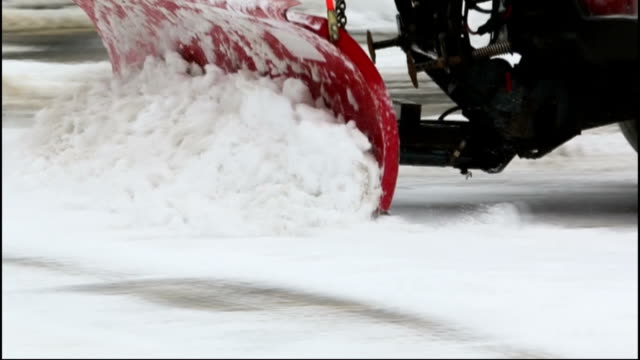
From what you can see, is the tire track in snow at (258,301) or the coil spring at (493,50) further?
the coil spring at (493,50)

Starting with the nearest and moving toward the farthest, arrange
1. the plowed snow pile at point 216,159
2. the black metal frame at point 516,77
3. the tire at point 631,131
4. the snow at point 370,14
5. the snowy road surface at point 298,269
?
the snowy road surface at point 298,269 < the black metal frame at point 516,77 < the plowed snow pile at point 216,159 < the tire at point 631,131 < the snow at point 370,14

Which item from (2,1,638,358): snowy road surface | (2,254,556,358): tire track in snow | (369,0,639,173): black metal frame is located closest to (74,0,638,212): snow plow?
(369,0,639,173): black metal frame

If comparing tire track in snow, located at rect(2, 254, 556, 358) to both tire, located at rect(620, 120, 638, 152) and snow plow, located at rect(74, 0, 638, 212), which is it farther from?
tire, located at rect(620, 120, 638, 152)

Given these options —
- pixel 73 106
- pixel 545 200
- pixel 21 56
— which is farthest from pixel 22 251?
pixel 21 56

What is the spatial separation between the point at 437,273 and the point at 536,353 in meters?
1.04

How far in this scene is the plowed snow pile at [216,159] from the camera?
5.31 meters

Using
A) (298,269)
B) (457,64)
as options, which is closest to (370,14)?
(457,64)

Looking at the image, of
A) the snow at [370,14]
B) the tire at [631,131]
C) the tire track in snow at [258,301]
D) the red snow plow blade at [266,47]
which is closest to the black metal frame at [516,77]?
the red snow plow blade at [266,47]

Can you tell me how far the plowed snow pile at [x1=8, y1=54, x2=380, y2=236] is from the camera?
5.31 meters

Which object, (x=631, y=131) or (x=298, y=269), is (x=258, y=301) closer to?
(x=298, y=269)

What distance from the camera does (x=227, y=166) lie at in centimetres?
546

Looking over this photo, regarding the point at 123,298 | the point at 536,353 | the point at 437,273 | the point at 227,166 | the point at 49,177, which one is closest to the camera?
the point at 536,353

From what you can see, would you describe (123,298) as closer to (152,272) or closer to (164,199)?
(152,272)

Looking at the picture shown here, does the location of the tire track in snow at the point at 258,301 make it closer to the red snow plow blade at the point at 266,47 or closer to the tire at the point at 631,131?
the red snow plow blade at the point at 266,47
